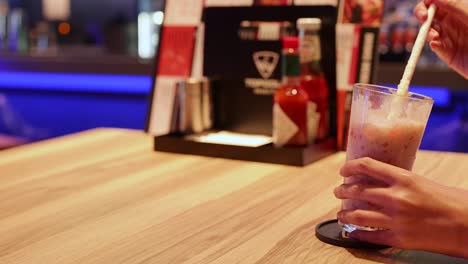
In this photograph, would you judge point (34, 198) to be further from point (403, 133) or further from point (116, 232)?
point (403, 133)

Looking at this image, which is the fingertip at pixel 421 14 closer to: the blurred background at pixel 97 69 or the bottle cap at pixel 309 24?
the bottle cap at pixel 309 24

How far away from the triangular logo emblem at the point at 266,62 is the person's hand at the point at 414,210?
2.57 ft

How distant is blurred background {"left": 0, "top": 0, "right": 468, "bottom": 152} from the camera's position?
472cm

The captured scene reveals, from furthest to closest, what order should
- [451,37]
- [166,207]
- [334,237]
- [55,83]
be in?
[55,83], [451,37], [166,207], [334,237]

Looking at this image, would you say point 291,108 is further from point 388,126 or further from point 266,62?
point 388,126

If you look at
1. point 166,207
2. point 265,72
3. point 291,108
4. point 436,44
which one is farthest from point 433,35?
point 166,207

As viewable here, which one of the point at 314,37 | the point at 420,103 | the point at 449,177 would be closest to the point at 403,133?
the point at 420,103

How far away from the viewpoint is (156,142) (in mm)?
1457

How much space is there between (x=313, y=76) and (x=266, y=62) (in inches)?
6.7

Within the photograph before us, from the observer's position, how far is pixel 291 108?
1315mm

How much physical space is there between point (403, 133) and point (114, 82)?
19.1ft

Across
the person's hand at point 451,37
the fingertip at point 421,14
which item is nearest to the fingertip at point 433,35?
the person's hand at point 451,37

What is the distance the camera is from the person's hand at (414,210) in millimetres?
734

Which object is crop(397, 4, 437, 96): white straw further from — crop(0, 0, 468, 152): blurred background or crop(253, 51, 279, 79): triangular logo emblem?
crop(0, 0, 468, 152): blurred background
